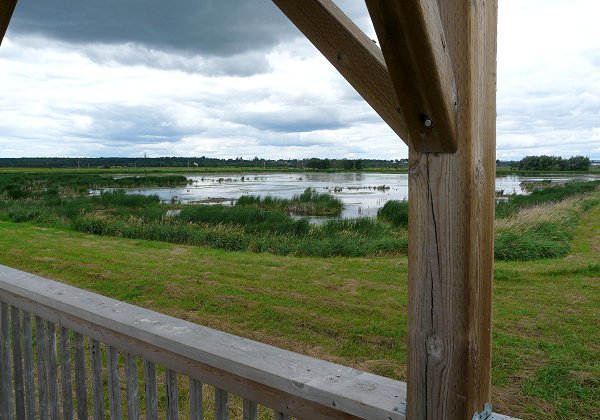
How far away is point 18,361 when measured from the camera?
2.30 meters

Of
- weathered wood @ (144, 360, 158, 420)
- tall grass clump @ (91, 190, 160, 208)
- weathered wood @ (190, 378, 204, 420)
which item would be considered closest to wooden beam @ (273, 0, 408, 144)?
weathered wood @ (190, 378, 204, 420)

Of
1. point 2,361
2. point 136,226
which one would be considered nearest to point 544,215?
point 136,226

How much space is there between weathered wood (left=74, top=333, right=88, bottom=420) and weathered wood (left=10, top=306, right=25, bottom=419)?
1.67 ft

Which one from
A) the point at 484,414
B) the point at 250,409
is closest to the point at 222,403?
the point at 250,409

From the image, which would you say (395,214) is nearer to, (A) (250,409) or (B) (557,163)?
(A) (250,409)

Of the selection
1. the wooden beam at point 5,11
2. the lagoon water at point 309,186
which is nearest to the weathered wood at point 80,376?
the wooden beam at point 5,11

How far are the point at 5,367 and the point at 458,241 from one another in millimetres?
2339

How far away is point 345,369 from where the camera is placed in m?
1.34

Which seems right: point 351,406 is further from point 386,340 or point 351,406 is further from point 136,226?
point 136,226

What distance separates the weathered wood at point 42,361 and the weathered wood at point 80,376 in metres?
0.21

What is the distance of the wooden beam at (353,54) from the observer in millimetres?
1245

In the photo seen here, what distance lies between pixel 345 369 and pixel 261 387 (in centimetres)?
24

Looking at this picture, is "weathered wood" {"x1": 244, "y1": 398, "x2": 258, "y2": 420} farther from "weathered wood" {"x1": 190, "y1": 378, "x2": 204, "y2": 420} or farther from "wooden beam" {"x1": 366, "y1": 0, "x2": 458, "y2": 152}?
"wooden beam" {"x1": 366, "y1": 0, "x2": 458, "y2": 152}

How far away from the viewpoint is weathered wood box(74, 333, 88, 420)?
6.25 feet
